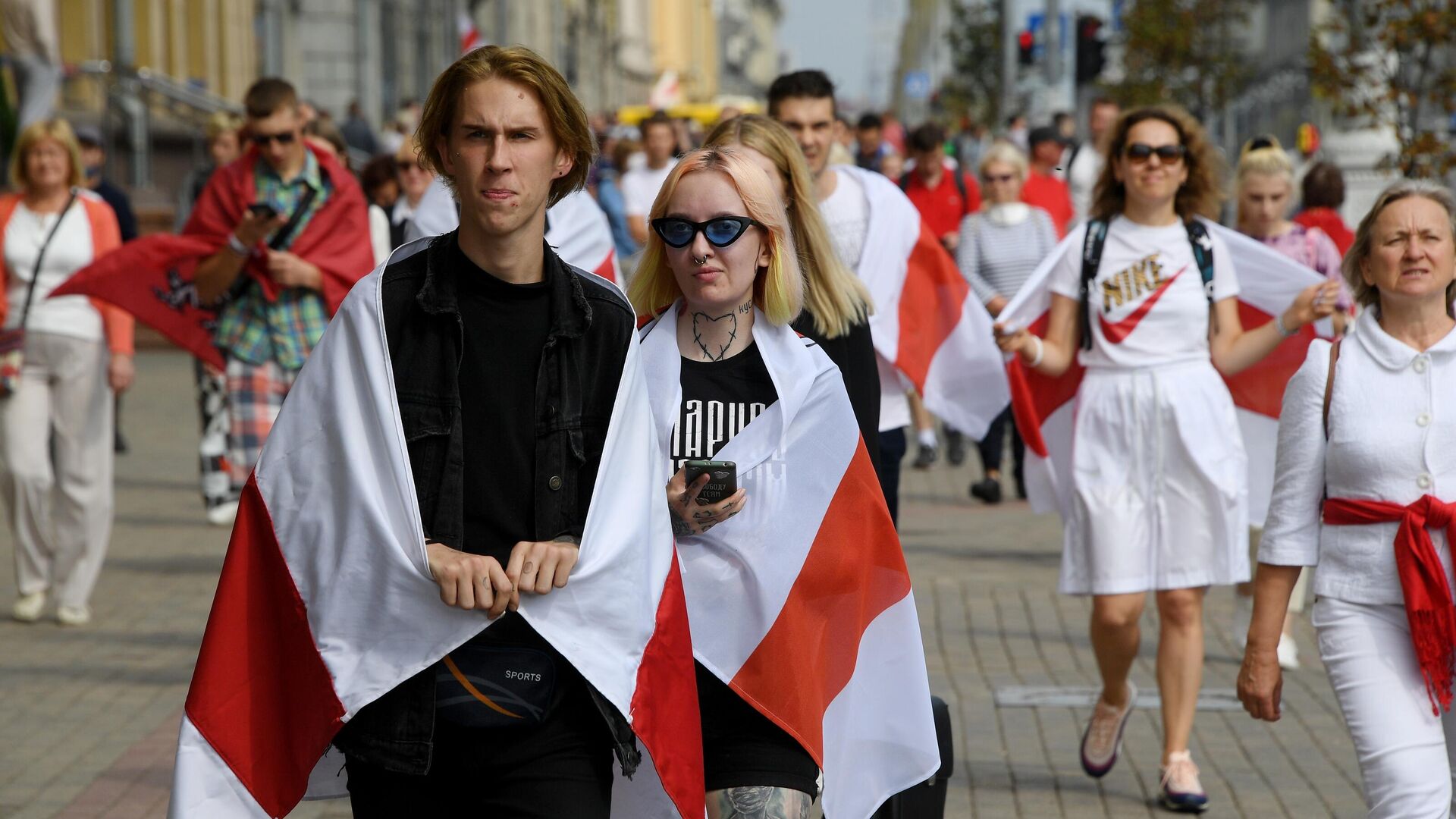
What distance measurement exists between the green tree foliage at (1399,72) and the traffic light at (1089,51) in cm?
1254

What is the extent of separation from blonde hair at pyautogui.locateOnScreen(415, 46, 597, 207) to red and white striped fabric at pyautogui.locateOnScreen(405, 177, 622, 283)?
14.2 feet

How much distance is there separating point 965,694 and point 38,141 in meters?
4.68

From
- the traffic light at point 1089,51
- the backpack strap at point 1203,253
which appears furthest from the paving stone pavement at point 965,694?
the traffic light at point 1089,51

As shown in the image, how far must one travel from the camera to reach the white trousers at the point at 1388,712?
14.1ft

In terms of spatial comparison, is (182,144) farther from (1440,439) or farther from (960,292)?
(1440,439)

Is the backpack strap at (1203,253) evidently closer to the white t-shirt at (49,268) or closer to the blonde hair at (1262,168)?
the blonde hair at (1262,168)

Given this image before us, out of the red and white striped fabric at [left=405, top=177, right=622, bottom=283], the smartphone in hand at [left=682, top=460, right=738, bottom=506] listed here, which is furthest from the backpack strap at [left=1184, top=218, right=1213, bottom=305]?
the smartphone in hand at [left=682, top=460, right=738, bottom=506]

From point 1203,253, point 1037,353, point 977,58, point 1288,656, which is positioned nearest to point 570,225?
point 1037,353

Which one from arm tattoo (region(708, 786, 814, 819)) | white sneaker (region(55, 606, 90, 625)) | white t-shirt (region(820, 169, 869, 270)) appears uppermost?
white t-shirt (region(820, 169, 869, 270))

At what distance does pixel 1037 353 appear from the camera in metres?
6.49

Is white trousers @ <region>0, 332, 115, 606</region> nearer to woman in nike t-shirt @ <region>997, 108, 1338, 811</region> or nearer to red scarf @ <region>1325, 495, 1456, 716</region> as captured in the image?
woman in nike t-shirt @ <region>997, 108, 1338, 811</region>

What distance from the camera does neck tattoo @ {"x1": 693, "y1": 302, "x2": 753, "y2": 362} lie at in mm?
4172

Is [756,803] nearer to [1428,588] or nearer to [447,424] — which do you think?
[447,424]

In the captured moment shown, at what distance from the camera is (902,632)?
4188 mm
